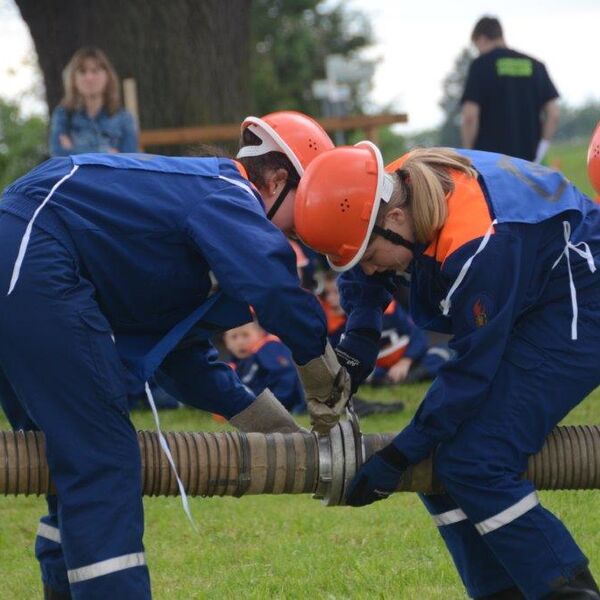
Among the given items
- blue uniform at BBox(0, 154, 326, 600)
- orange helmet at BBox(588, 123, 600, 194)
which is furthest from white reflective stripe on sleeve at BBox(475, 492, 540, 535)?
orange helmet at BBox(588, 123, 600, 194)

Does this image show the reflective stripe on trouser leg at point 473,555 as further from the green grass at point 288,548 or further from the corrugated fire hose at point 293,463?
the green grass at point 288,548

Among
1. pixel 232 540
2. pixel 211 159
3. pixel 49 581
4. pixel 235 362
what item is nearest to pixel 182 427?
pixel 235 362

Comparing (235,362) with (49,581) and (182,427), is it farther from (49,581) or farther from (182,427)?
(49,581)

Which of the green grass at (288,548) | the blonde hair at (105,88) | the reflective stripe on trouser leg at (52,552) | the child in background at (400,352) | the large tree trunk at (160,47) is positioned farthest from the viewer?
the large tree trunk at (160,47)

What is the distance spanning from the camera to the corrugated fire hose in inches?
164

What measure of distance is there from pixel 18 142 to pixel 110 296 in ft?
80.7

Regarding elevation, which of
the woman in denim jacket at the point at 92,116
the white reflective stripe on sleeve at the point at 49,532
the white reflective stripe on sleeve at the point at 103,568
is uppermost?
the woman in denim jacket at the point at 92,116

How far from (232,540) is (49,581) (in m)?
1.31

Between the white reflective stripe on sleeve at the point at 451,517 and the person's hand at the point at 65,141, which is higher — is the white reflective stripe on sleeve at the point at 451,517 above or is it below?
below

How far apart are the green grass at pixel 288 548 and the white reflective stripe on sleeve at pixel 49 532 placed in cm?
69

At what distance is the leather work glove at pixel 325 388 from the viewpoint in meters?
3.97

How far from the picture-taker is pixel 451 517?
4309mm

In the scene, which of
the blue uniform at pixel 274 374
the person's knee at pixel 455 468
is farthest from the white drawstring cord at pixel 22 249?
the blue uniform at pixel 274 374

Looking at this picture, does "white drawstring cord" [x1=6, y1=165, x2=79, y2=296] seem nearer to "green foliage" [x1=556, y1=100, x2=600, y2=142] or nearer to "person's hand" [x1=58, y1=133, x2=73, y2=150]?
"person's hand" [x1=58, y1=133, x2=73, y2=150]
